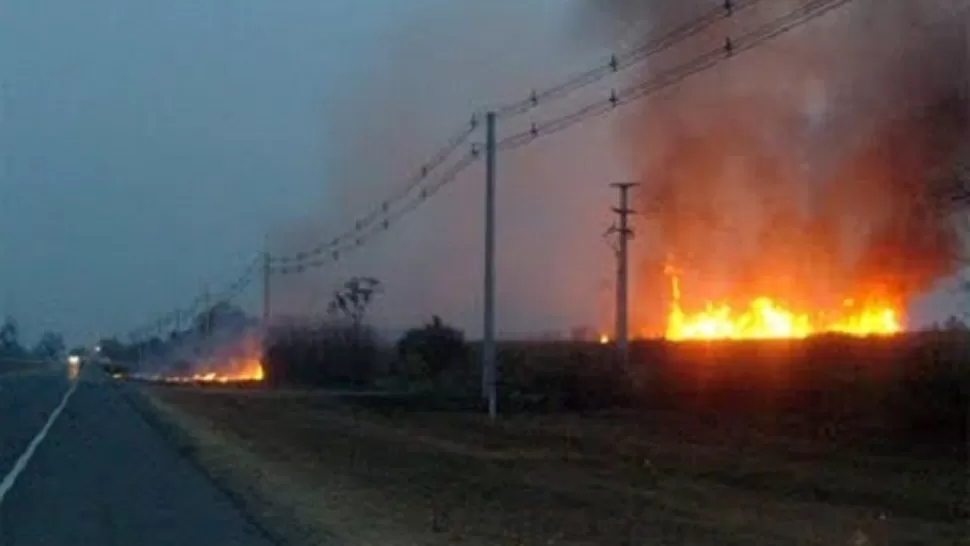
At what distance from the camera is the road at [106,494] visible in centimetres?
2147

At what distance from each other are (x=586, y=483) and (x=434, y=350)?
68.8 metres

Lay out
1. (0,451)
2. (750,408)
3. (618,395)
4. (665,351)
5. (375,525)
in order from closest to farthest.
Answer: (375,525)
(0,451)
(750,408)
(618,395)
(665,351)

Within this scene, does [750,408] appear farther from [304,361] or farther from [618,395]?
[304,361]

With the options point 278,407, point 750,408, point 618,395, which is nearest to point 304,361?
point 278,407

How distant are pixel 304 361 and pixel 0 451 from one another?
80315 millimetres

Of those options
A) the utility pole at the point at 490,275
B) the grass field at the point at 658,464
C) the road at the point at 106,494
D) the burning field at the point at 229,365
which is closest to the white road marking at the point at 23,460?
the road at the point at 106,494

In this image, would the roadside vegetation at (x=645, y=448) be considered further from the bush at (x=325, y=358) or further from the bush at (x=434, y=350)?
the bush at (x=325, y=358)

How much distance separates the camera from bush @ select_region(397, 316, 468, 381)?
9981 cm

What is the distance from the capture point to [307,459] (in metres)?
40.1

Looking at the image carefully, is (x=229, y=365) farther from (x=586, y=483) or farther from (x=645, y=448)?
(x=586, y=483)

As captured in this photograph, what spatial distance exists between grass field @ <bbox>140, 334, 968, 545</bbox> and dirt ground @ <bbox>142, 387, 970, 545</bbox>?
6 cm

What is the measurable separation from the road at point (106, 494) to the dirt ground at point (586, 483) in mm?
1095

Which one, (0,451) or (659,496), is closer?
(659,496)

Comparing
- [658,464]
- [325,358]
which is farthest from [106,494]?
[325,358]
